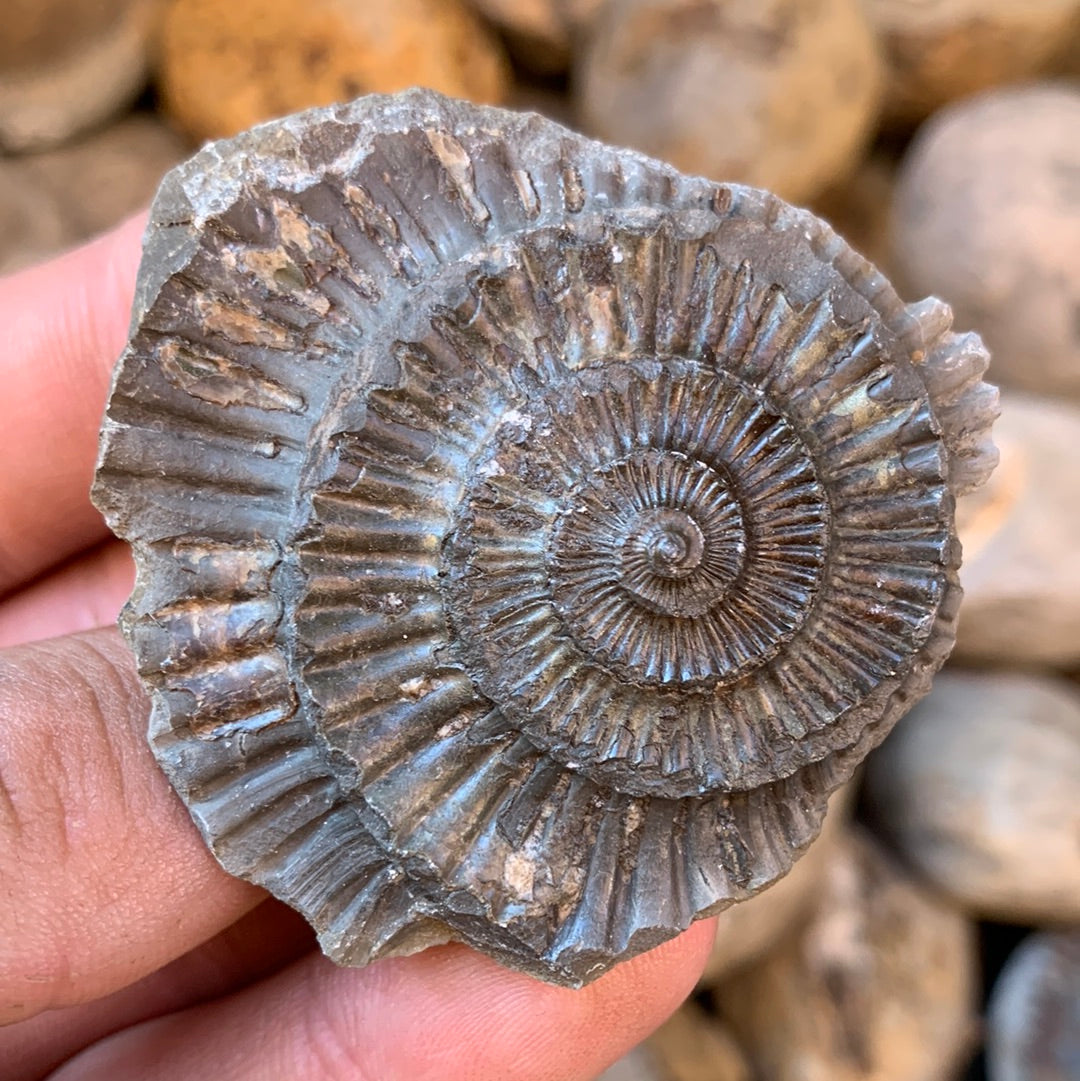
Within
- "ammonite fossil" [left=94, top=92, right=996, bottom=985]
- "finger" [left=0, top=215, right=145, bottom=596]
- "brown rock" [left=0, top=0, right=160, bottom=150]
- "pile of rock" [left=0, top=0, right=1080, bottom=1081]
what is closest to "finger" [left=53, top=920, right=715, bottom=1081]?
"ammonite fossil" [left=94, top=92, right=996, bottom=985]

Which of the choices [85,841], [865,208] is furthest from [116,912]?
[865,208]

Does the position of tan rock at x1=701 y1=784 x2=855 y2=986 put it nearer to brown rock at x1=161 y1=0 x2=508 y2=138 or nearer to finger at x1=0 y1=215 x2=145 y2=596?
finger at x1=0 y1=215 x2=145 y2=596

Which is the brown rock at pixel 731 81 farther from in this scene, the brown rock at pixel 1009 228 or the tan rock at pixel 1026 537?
the tan rock at pixel 1026 537

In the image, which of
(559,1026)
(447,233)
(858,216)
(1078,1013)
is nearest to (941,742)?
(1078,1013)

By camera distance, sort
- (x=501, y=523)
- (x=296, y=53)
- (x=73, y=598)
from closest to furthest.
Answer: (x=501, y=523), (x=73, y=598), (x=296, y=53)

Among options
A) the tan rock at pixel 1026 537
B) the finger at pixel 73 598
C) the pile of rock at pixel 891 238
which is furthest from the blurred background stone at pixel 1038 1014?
the finger at pixel 73 598

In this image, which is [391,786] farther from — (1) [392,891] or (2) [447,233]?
(2) [447,233]

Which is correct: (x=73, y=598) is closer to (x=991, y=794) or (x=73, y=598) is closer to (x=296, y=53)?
(x=296, y=53)
